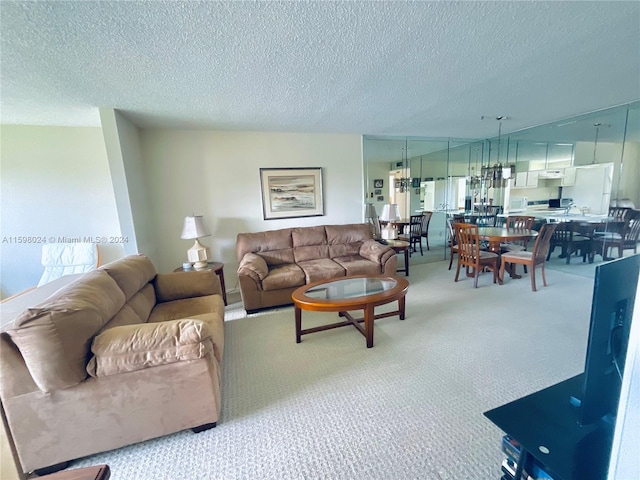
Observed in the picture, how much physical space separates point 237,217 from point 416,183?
3650 millimetres

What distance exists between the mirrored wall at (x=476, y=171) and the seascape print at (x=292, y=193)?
1.08 meters

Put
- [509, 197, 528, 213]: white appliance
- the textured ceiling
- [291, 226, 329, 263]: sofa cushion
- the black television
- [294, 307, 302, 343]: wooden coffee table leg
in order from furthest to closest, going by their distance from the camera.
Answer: [509, 197, 528, 213]: white appliance, [291, 226, 329, 263]: sofa cushion, [294, 307, 302, 343]: wooden coffee table leg, the textured ceiling, the black television

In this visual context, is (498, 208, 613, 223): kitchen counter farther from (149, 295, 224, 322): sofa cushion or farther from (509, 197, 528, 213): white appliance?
(149, 295, 224, 322): sofa cushion

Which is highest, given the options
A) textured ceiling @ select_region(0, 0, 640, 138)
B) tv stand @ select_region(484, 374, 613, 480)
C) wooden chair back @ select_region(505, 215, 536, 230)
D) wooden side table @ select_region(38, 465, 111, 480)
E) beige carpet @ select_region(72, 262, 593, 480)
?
textured ceiling @ select_region(0, 0, 640, 138)

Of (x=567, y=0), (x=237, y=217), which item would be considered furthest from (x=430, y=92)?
(x=237, y=217)

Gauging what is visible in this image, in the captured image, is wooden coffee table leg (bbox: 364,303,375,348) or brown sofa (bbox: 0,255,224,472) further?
wooden coffee table leg (bbox: 364,303,375,348)

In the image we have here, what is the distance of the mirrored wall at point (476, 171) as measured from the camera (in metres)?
4.30

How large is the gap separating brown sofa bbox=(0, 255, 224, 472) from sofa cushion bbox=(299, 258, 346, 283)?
5.73 ft

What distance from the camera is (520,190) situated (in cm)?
591

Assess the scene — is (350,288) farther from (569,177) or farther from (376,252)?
(569,177)

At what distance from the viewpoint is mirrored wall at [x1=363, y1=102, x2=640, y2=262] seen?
4305 mm

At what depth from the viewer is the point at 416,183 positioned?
212 inches

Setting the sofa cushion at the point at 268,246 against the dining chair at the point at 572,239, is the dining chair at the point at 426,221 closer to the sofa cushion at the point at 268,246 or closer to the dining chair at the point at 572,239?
the dining chair at the point at 572,239

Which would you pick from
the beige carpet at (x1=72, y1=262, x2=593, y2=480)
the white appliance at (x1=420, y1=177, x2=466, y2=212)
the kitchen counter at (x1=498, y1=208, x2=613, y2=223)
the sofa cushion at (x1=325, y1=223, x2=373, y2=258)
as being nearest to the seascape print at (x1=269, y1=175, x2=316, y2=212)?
the sofa cushion at (x1=325, y1=223, x2=373, y2=258)
